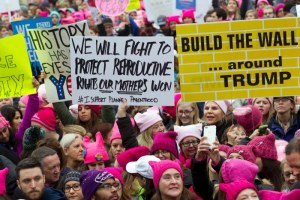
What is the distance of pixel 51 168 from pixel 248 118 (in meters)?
2.19

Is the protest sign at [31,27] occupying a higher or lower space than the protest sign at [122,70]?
lower

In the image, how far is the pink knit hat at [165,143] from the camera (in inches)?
408

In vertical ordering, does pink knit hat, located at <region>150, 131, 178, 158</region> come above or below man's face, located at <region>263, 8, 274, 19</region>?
above

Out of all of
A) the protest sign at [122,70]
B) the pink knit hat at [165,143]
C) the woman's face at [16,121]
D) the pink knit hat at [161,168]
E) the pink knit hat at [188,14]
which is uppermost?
the protest sign at [122,70]

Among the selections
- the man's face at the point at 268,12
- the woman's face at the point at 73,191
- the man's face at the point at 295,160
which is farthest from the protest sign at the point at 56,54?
the man's face at the point at 268,12

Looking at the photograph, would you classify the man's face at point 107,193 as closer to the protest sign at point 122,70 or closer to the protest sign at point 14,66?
the protest sign at point 122,70

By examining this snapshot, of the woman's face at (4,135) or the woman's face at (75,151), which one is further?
the woman's face at (4,135)

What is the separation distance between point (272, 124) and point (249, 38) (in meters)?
1.36

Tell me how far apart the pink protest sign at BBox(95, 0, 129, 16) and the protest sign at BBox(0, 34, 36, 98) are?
23.5 feet

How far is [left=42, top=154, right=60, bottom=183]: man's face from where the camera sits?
33.1ft

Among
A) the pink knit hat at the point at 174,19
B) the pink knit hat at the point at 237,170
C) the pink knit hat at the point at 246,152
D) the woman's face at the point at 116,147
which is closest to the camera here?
the pink knit hat at the point at 237,170

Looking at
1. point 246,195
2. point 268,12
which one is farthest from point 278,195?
point 268,12

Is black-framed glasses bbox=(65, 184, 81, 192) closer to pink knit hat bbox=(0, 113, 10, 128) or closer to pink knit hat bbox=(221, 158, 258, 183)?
pink knit hat bbox=(221, 158, 258, 183)

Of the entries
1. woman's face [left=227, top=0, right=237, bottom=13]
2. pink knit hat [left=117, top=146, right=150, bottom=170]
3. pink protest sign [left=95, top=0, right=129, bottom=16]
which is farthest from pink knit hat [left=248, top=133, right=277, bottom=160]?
woman's face [left=227, top=0, right=237, bottom=13]
